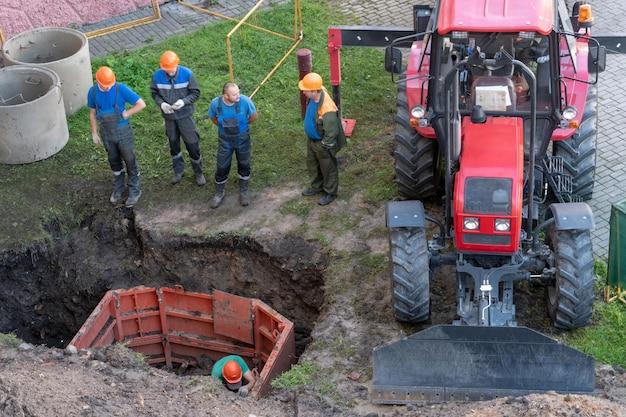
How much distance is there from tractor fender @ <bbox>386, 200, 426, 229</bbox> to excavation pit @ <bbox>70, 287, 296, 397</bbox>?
1.62m

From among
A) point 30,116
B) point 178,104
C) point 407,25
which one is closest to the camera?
point 178,104

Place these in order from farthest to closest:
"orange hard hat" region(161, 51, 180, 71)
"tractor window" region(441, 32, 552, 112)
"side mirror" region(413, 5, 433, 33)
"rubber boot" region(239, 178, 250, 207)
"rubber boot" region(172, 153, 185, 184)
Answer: "rubber boot" region(172, 153, 185, 184) < "rubber boot" region(239, 178, 250, 207) < "side mirror" region(413, 5, 433, 33) < "orange hard hat" region(161, 51, 180, 71) < "tractor window" region(441, 32, 552, 112)

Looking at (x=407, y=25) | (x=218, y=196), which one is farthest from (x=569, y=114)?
(x=407, y=25)

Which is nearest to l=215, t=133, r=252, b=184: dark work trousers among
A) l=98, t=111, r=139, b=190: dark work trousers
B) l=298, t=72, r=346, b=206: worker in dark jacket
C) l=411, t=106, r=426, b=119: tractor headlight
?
l=298, t=72, r=346, b=206: worker in dark jacket

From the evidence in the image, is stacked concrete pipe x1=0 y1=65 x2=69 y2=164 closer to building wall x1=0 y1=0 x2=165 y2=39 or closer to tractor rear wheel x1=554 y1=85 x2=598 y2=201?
building wall x1=0 y1=0 x2=165 y2=39

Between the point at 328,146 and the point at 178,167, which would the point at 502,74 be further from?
the point at 178,167

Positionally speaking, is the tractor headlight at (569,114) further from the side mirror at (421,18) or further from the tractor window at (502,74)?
the side mirror at (421,18)

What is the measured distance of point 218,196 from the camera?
428 inches

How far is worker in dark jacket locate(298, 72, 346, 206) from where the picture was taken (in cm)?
995

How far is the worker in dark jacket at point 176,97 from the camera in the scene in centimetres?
1044

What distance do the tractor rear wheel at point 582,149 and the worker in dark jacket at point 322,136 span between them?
227cm

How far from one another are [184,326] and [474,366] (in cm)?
364

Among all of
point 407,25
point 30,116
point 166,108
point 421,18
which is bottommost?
point 30,116

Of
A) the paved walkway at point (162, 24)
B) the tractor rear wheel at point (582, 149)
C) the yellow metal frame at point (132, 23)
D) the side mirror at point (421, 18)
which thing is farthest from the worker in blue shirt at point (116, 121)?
the tractor rear wheel at point (582, 149)
